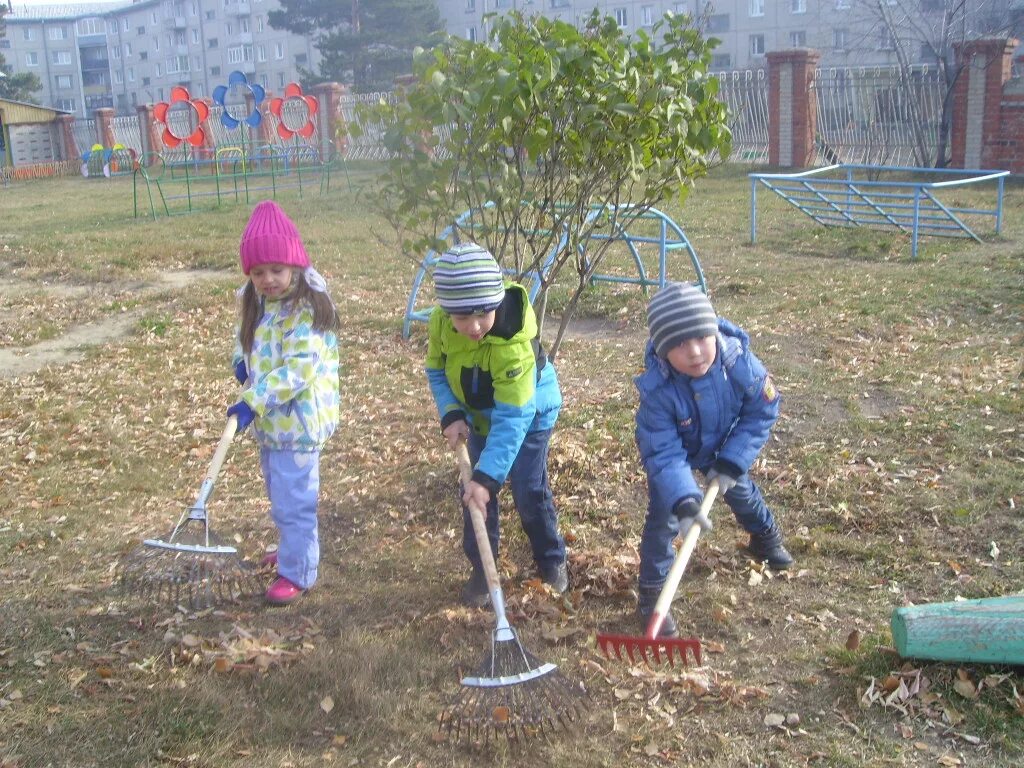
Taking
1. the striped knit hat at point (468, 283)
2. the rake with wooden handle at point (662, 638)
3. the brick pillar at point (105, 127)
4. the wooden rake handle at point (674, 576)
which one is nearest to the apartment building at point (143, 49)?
the brick pillar at point (105, 127)

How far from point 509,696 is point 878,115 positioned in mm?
19156

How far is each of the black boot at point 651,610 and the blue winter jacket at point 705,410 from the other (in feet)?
1.13

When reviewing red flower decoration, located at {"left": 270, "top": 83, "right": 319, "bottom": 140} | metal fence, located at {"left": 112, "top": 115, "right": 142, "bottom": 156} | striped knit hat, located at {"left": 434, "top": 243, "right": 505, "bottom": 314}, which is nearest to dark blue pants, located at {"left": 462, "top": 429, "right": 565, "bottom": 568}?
striped knit hat, located at {"left": 434, "top": 243, "right": 505, "bottom": 314}

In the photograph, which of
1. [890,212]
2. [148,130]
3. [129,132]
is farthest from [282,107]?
[129,132]

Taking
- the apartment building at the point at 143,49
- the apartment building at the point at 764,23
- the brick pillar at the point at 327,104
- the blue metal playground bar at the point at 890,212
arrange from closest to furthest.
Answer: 1. the blue metal playground bar at the point at 890,212
2. the brick pillar at the point at 327,104
3. the apartment building at the point at 764,23
4. the apartment building at the point at 143,49

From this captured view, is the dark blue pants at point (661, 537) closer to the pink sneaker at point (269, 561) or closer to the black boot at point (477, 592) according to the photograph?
the black boot at point (477, 592)

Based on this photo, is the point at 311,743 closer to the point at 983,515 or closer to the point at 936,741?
the point at 936,741

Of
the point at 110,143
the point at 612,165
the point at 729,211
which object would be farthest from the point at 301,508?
the point at 110,143

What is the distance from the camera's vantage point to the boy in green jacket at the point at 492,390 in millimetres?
3176

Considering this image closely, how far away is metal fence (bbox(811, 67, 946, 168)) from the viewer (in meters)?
18.8

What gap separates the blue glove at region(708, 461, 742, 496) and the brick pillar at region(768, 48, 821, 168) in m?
18.2

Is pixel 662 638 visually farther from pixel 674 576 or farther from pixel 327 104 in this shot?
pixel 327 104

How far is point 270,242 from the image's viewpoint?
341cm

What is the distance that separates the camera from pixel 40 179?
30094 mm
